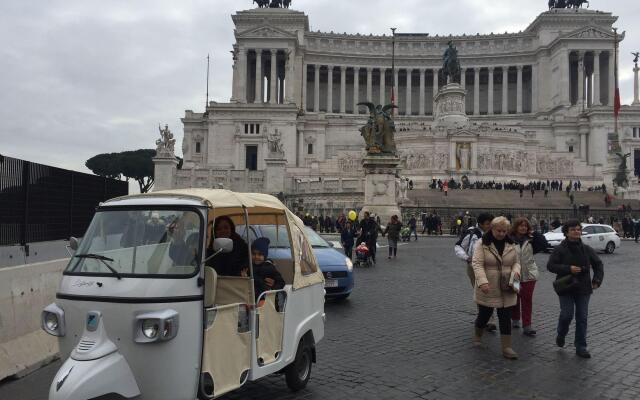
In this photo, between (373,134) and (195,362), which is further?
(373,134)

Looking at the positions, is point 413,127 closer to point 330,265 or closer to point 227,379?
point 330,265

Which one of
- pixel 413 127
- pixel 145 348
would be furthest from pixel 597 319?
pixel 413 127

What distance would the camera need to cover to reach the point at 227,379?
4.61 meters

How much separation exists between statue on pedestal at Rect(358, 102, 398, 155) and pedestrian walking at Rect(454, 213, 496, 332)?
20.2 m

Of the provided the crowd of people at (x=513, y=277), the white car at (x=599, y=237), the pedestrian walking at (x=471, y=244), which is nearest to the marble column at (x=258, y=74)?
the white car at (x=599, y=237)

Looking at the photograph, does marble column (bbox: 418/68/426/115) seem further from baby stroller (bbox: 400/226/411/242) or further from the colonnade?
baby stroller (bbox: 400/226/411/242)

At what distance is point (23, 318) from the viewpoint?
7.30 m

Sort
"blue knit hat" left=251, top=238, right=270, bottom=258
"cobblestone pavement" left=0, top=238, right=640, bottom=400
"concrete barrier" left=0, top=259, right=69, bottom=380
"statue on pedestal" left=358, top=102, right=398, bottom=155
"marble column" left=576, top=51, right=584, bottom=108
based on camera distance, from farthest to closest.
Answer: "marble column" left=576, top=51, right=584, bottom=108 < "statue on pedestal" left=358, top=102, right=398, bottom=155 < "concrete barrier" left=0, top=259, right=69, bottom=380 < "cobblestone pavement" left=0, top=238, right=640, bottom=400 < "blue knit hat" left=251, top=238, right=270, bottom=258

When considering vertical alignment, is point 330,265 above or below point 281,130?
below

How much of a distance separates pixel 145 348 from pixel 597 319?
328 inches

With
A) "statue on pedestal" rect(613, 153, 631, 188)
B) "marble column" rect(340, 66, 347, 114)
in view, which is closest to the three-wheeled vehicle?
"statue on pedestal" rect(613, 153, 631, 188)

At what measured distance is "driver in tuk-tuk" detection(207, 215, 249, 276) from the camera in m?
5.16

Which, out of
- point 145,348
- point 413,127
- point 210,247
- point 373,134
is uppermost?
point 413,127

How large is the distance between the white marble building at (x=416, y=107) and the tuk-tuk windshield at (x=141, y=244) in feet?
137
